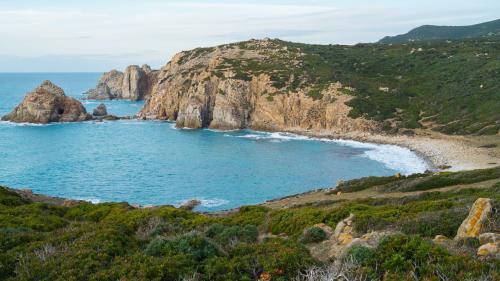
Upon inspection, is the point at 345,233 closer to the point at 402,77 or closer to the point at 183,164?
the point at 183,164

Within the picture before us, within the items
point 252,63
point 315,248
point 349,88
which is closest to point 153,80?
point 252,63

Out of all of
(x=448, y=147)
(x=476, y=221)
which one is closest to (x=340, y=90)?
(x=448, y=147)

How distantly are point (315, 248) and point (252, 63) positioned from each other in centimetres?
9785

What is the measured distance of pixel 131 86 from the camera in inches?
6619

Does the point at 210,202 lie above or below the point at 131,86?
below

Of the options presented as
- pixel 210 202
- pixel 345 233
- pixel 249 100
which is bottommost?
pixel 210 202

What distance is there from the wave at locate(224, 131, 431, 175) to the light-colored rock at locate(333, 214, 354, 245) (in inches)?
1530

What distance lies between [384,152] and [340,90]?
2698 cm

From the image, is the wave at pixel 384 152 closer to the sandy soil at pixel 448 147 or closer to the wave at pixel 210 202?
the sandy soil at pixel 448 147

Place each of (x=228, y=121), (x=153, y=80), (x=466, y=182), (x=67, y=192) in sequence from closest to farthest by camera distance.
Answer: (x=466, y=182) → (x=67, y=192) → (x=228, y=121) → (x=153, y=80)

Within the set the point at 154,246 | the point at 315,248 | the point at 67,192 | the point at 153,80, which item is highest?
the point at 153,80

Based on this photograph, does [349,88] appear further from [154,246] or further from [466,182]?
[154,246]

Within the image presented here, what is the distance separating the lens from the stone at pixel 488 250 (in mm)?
10759

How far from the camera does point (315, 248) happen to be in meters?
14.4
